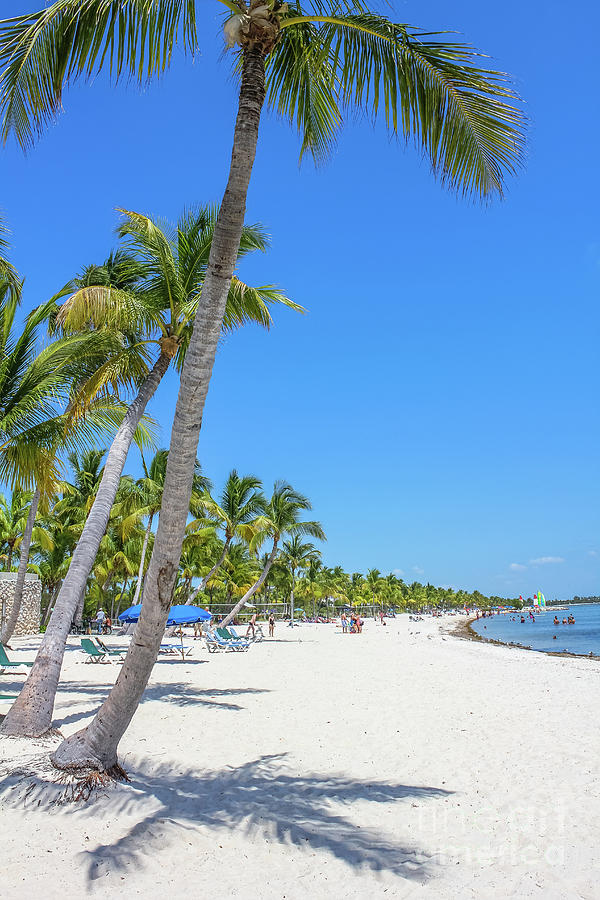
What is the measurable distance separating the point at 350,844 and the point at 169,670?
12.0m

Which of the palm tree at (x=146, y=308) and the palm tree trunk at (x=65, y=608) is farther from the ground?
the palm tree at (x=146, y=308)

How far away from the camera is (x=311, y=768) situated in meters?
6.33

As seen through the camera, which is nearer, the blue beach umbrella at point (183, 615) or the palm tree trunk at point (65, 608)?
the palm tree trunk at point (65, 608)

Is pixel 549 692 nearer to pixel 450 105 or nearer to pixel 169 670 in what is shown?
pixel 169 670

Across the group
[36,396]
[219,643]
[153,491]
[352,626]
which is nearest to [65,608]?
[36,396]

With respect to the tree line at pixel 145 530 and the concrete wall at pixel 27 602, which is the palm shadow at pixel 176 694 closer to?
the tree line at pixel 145 530

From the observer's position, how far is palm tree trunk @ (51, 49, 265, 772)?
4734mm

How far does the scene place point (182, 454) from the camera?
4.79 meters

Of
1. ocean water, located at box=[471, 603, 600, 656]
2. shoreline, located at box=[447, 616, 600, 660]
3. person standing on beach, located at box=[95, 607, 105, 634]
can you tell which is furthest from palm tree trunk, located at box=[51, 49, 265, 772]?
ocean water, located at box=[471, 603, 600, 656]

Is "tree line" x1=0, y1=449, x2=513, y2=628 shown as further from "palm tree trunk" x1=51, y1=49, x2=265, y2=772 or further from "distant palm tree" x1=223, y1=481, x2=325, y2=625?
"palm tree trunk" x1=51, y1=49, x2=265, y2=772

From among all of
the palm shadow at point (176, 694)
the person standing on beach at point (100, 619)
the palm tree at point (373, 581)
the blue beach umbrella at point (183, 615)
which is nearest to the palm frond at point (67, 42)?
the palm shadow at point (176, 694)

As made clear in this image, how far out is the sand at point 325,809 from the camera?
3801 mm

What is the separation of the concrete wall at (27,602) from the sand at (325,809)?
→ 17.1m

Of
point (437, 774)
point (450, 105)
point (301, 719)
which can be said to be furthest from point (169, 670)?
point (450, 105)
